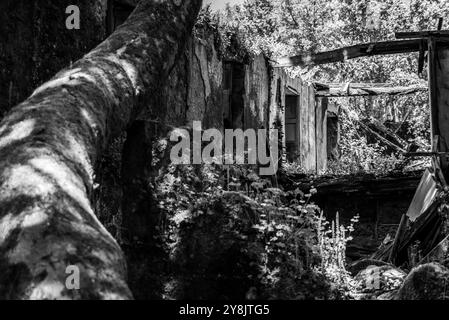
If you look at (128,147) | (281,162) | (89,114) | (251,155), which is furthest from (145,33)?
(281,162)

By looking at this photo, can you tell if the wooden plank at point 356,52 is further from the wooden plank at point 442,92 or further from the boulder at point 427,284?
the boulder at point 427,284

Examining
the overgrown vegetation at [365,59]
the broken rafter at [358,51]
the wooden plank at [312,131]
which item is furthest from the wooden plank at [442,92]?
the overgrown vegetation at [365,59]

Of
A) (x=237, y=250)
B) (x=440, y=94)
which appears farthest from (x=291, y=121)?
(x=237, y=250)

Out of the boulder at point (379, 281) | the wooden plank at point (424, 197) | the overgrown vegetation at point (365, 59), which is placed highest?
the overgrown vegetation at point (365, 59)

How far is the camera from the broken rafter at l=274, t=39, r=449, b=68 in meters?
12.6

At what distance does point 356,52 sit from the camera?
43.2 ft

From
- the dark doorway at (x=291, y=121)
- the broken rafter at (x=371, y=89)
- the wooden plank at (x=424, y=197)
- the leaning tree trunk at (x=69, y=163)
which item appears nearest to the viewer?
the leaning tree trunk at (x=69, y=163)


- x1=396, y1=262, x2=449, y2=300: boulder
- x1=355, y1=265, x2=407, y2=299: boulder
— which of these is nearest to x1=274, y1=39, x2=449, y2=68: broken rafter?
x1=355, y1=265, x2=407, y2=299: boulder

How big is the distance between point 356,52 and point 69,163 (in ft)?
32.9

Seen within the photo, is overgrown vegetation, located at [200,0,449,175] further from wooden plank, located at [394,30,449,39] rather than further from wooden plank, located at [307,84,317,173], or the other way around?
wooden plank, located at [394,30,449,39]

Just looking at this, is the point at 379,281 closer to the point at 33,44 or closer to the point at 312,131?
the point at 33,44

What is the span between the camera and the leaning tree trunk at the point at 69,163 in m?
3.05

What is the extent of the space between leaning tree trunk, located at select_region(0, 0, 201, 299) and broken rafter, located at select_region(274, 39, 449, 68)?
7.30 m
